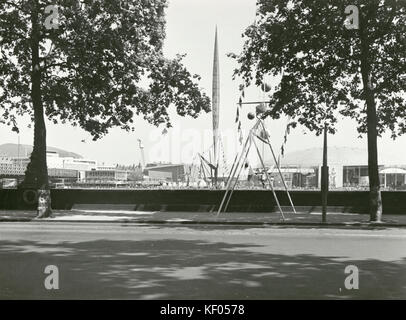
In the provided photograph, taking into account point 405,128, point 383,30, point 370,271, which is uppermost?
point 383,30

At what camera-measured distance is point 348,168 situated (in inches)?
3194

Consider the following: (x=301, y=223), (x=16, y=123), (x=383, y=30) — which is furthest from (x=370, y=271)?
(x=16, y=123)

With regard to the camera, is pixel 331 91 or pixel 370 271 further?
pixel 331 91

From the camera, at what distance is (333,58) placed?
22.1 metres

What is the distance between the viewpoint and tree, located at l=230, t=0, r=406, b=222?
810 inches

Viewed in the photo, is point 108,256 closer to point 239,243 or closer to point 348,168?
point 239,243

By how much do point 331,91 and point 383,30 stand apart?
348 centimetres

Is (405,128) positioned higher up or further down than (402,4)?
further down

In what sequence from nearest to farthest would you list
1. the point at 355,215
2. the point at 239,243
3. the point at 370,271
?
the point at 370,271, the point at 239,243, the point at 355,215

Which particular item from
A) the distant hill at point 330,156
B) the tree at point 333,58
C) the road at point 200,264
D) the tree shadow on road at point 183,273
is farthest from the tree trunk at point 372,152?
the distant hill at point 330,156

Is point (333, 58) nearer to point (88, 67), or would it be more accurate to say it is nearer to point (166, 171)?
point (88, 67)

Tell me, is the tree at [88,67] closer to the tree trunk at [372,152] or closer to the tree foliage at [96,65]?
the tree foliage at [96,65]

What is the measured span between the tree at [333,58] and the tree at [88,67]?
3.66m

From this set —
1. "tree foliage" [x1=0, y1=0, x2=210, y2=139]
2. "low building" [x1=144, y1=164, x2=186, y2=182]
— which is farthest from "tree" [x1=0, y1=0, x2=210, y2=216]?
"low building" [x1=144, y1=164, x2=186, y2=182]
